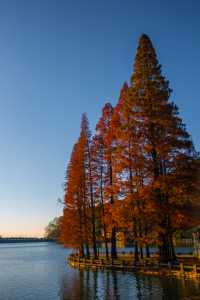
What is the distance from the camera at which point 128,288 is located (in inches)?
1022

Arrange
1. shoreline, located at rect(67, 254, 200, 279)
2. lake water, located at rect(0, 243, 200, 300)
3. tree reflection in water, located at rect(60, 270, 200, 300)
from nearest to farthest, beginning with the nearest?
tree reflection in water, located at rect(60, 270, 200, 300) < lake water, located at rect(0, 243, 200, 300) < shoreline, located at rect(67, 254, 200, 279)

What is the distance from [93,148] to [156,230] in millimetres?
18154

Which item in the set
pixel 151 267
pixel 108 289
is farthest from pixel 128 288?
pixel 151 267

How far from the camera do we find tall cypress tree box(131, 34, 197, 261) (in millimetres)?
29438

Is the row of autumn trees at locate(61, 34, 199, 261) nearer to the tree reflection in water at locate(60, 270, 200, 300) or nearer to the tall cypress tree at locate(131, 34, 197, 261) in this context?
the tall cypress tree at locate(131, 34, 197, 261)

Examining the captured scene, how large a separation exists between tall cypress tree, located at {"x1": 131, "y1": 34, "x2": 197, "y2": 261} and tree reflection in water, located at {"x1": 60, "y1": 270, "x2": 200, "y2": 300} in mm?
3982

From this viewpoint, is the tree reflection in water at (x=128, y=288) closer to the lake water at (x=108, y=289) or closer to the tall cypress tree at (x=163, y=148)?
the lake water at (x=108, y=289)

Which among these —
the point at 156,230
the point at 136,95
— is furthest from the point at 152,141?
the point at 156,230

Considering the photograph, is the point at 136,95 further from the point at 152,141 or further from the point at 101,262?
the point at 101,262

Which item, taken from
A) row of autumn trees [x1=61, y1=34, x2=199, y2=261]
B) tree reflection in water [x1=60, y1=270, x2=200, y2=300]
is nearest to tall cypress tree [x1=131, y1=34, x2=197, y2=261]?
row of autumn trees [x1=61, y1=34, x2=199, y2=261]

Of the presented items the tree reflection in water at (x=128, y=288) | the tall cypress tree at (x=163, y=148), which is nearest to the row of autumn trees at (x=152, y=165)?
the tall cypress tree at (x=163, y=148)

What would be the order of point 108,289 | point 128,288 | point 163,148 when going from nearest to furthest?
1. point 128,288
2. point 108,289
3. point 163,148

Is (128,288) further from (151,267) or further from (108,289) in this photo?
(151,267)

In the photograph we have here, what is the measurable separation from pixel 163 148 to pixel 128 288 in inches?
443
